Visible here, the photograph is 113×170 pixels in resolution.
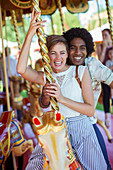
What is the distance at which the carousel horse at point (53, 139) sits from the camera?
92 centimetres

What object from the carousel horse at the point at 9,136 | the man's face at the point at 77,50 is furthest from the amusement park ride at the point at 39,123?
the man's face at the point at 77,50

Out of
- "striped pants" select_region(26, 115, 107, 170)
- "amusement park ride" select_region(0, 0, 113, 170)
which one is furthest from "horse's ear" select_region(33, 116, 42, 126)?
"striped pants" select_region(26, 115, 107, 170)

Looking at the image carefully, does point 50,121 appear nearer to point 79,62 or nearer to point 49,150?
point 49,150

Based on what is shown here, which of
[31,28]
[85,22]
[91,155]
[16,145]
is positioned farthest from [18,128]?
[85,22]

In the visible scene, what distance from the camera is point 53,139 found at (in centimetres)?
92

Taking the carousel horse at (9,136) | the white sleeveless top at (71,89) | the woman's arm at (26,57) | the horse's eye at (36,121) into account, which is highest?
the woman's arm at (26,57)

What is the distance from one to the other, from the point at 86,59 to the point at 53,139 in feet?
3.08

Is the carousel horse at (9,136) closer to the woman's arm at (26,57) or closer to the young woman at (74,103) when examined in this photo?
the young woman at (74,103)

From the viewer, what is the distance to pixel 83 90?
1.27 meters

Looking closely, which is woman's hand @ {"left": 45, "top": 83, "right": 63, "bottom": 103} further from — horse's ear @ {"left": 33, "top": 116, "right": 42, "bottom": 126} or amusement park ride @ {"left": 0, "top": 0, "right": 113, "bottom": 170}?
horse's ear @ {"left": 33, "top": 116, "right": 42, "bottom": 126}

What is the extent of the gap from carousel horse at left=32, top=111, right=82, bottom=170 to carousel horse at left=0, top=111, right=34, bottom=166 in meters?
0.65

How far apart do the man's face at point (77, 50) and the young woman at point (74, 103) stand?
0.24 m

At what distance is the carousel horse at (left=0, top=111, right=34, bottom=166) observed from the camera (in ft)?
4.89

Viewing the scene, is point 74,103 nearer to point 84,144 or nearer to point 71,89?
point 71,89
